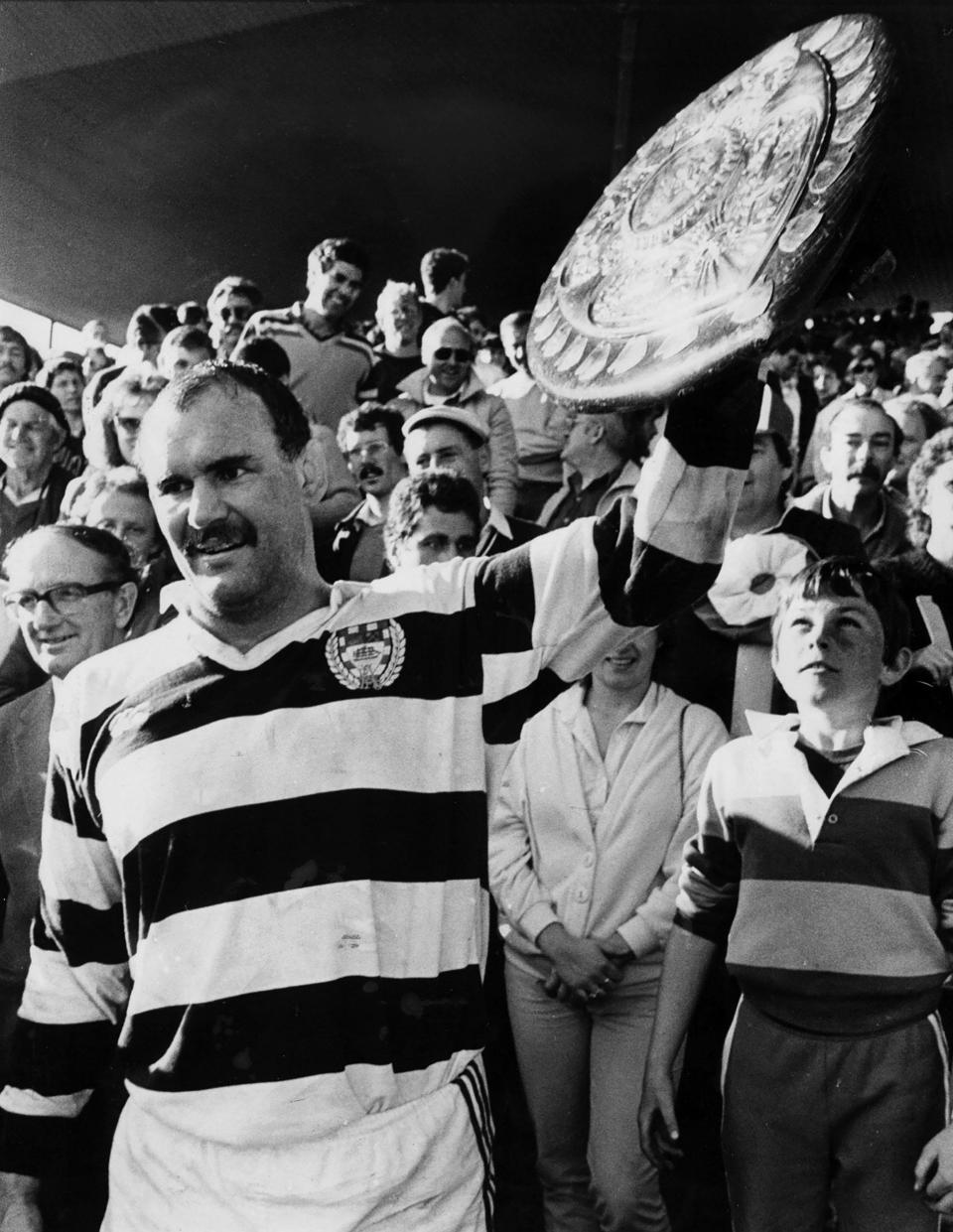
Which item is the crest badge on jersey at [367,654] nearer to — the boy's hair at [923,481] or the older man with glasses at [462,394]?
the boy's hair at [923,481]

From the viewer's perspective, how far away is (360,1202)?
1.78 meters

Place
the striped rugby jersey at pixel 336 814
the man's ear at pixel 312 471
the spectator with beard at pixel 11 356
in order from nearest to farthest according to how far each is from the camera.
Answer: the striped rugby jersey at pixel 336 814 → the man's ear at pixel 312 471 → the spectator with beard at pixel 11 356

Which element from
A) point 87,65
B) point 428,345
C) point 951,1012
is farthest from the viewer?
point 87,65

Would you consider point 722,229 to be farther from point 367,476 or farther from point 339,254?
point 339,254

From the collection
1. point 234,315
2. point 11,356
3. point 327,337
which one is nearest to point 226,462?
point 327,337

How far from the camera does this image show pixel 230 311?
7.09m

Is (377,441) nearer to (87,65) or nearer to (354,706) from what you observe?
(354,706)

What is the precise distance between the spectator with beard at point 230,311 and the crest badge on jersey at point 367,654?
5.24 m

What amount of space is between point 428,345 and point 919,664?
3.32m

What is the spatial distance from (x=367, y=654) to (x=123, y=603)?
1698 millimetres

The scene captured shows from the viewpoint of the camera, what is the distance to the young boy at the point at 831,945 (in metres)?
2.60

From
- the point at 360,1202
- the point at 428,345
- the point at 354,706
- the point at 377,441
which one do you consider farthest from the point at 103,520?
the point at 360,1202

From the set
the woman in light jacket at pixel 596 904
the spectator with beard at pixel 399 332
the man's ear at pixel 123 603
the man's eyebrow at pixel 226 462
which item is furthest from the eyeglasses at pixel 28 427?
the man's eyebrow at pixel 226 462

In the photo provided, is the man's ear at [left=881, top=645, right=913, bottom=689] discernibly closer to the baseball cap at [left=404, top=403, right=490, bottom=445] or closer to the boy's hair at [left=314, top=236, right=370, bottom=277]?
the baseball cap at [left=404, top=403, right=490, bottom=445]
